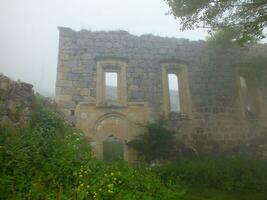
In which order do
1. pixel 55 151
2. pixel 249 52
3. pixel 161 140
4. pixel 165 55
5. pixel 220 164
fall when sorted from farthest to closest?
pixel 249 52 → pixel 165 55 → pixel 161 140 → pixel 220 164 → pixel 55 151

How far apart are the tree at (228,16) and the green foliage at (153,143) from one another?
360 centimetres

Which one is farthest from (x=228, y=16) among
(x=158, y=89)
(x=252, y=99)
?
(x=252, y=99)

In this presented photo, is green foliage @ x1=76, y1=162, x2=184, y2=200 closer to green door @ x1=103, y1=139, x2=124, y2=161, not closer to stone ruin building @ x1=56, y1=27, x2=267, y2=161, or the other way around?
stone ruin building @ x1=56, y1=27, x2=267, y2=161

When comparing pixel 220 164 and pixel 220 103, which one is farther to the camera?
pixel 220 103

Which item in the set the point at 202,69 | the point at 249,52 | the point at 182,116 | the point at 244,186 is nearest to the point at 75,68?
the point at 182,116

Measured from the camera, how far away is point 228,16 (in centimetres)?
869

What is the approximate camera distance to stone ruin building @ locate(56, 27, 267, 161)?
10.6 metres

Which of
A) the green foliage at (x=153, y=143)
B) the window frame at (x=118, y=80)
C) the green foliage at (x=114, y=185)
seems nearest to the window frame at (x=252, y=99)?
the green foliage at (x=153, y=143)

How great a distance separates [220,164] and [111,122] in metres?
3.99

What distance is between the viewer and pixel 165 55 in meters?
12.0

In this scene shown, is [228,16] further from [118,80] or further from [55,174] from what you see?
[55,174]

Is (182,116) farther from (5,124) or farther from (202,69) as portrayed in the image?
(5,124)

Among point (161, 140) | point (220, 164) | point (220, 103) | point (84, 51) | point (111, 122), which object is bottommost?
point (220, 164)

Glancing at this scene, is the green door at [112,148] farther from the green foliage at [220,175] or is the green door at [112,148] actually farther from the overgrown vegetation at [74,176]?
the overgrown vegetation at [74,176]
